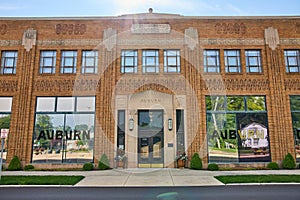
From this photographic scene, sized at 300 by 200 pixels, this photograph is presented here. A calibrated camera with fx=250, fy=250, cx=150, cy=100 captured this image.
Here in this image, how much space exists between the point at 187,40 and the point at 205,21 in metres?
2.10

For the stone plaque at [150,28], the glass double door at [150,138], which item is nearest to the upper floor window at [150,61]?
the stone plaque at [150,28]

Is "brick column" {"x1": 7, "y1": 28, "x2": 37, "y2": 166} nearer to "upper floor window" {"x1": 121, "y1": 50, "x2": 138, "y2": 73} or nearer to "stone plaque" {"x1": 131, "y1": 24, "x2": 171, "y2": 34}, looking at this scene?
"upper floor window" {"x1": 121, "y1": 50, "x2": 138, "y2": 73}

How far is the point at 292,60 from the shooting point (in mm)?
18359

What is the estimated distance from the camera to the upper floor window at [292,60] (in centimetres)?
1822

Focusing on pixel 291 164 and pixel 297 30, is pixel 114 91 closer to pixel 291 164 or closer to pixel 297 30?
pixel 291 164

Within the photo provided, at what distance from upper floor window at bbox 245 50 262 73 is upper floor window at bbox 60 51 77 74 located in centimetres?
1271

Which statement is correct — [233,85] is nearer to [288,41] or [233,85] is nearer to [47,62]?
[288,41]

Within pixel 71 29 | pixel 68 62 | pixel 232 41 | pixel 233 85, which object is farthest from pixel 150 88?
pixel 71 29

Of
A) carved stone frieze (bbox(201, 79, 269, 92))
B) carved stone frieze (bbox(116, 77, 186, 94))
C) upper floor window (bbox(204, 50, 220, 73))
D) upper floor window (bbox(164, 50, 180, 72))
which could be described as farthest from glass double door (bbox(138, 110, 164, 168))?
upper floor window (bbox(204, 50, 220, 73))

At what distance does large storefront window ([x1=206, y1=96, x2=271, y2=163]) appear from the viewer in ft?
56.1

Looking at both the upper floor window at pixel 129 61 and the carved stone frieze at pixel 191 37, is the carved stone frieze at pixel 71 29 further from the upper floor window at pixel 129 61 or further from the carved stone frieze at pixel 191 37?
the carved stone frieze at pixel 191 37

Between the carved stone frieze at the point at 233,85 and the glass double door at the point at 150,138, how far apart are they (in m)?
3.93

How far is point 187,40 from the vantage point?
60.2ft

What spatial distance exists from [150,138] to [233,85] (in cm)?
702
